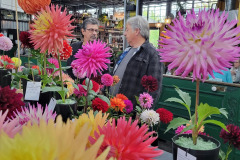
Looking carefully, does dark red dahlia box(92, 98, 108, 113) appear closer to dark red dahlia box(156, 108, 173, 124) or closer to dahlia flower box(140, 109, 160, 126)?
dahlia flower box(140, 109, 160, 126)

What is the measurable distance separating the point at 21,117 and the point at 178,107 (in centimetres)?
330

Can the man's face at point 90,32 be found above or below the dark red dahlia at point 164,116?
above

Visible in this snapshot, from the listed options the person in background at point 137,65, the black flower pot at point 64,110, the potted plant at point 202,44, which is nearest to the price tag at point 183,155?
the potted plant at point 202,44

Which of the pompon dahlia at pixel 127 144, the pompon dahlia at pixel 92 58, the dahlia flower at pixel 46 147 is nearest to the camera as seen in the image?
the dahlia flower at pixel 46 147

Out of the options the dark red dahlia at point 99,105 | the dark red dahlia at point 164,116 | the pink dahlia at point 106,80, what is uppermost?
the pink dahlia at point 106,80

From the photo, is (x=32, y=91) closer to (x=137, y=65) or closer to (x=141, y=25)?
(x=137, y=65)

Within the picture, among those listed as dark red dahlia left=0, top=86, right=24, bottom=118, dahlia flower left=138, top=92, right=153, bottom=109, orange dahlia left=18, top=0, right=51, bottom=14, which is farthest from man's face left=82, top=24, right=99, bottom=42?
dark red dahlia left=0, top=86, right=24, bottom=118

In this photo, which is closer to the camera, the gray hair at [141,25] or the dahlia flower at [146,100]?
the dahlia flower at [146,100]

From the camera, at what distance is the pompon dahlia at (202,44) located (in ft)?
1.60

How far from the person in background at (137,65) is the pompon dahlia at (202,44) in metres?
1.68

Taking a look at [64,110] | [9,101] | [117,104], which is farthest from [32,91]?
[9,101]

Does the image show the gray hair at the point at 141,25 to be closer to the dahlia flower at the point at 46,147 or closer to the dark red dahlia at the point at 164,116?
the dark red dahlia at the point at 164,116

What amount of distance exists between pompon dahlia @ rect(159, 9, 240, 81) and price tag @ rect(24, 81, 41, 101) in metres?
0.67

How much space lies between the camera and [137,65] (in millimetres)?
2311
